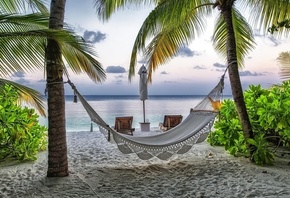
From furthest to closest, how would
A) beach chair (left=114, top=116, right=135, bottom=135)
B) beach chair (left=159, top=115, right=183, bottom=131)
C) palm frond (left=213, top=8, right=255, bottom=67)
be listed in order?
beach chair (left=159, top=115, right=183, bottom=131)
beach chair (left=114, top=116, right=135, bottom=135)
palm frond (left=213, top=8, right=255, bottom=67)

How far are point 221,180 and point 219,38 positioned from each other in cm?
259

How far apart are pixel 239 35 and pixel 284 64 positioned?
0.81 meters

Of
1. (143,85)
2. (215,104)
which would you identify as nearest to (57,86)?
(215,104)

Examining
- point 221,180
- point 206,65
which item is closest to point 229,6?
point 221,180

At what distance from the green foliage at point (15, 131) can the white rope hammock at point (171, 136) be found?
39.3 inches

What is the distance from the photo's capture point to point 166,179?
3117 millimetres

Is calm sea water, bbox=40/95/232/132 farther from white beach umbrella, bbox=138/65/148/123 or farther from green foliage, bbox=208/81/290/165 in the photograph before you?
green foliage, bbox=208/81/290/165

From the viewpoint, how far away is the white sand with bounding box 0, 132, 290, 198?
8.75 feet

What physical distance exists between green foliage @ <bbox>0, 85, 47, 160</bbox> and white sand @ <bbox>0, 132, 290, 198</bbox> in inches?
7.6

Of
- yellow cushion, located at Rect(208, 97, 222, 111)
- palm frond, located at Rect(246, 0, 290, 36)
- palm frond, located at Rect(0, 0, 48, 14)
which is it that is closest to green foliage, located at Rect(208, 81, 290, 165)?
yellow cushion, located at Rect(208, 97, 222, 111)

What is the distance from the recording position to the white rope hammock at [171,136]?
10.6ft

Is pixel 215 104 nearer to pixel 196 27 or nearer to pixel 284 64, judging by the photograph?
pixel 196 27

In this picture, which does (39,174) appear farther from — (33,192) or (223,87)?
(223,87)

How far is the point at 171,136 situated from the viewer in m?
3.66
